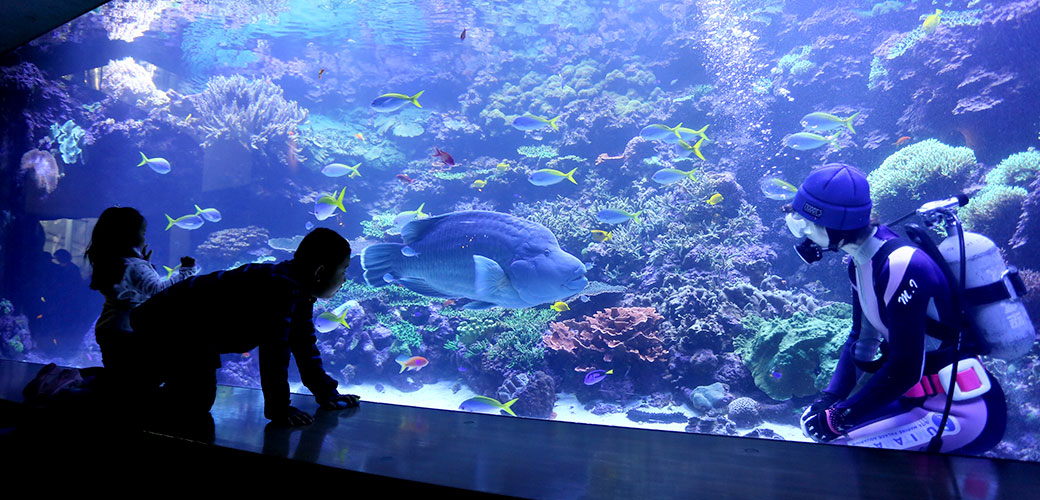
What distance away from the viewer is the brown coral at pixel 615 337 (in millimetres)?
5602

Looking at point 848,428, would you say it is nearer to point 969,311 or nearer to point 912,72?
point 969,311

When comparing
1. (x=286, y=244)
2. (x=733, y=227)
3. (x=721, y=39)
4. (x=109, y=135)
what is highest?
(x=721, y=39)

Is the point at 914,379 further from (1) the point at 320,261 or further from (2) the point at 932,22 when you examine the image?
(2) the point at 932,22

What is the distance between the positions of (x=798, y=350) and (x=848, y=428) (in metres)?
A: 3.67

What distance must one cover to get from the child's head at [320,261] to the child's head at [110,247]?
4.63 feet

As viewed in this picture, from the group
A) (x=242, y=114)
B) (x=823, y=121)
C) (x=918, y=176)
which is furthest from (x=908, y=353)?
(x=242, y=114)

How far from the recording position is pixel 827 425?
1.75 metres

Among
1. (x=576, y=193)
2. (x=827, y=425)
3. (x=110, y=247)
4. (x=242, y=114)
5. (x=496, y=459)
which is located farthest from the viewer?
(x=576, y=193)

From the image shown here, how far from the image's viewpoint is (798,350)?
16.0 feet

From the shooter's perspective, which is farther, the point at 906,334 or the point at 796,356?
the point at 796,356

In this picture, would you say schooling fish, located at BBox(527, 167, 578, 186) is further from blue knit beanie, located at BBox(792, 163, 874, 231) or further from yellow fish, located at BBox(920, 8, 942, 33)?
yellow fish, located at BBox(920, 8, 942, 33)

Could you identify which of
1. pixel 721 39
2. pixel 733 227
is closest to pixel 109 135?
pixel 733 227

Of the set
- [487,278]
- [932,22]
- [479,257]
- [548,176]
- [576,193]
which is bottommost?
[576,193]

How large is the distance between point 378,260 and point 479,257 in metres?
0.83
